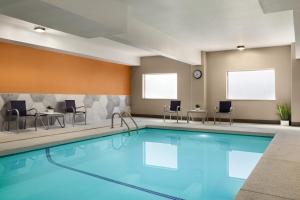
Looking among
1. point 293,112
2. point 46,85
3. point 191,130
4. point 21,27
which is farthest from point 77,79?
point 293,112

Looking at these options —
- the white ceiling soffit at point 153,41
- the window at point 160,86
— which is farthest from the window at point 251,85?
the window at point 160,86

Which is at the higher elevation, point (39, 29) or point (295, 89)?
point (39, 29)

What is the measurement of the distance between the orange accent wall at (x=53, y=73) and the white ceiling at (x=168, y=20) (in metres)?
1.22

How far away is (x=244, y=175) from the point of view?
369 cm

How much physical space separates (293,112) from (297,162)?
4.95 metres

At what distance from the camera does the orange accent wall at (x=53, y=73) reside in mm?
6906

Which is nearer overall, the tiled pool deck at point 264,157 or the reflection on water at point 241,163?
the tiled pool deck at point 264,157

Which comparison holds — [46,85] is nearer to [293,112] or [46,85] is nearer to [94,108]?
[94,108]

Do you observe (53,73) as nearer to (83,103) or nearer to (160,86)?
(83,103)

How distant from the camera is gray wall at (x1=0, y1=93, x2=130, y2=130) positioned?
6.94 m

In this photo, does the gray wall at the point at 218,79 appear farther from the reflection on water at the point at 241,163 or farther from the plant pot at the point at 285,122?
the reflection on water at the point at 241,163

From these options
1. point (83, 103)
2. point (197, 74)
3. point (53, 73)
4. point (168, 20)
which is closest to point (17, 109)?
point (53, 73)

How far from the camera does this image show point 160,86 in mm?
11195

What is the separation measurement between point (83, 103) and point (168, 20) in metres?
5.01
